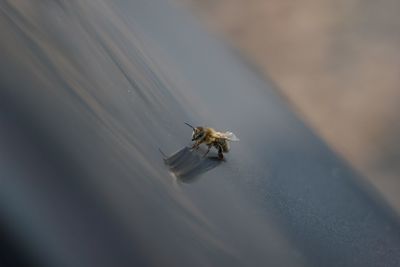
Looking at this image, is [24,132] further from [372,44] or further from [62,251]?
[372,44]

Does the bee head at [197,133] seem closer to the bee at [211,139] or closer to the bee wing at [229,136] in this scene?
the bee at [211,139]

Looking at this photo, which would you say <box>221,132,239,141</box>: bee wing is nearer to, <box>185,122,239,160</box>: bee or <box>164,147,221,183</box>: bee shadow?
<box>185,122,239,160</box>: bee

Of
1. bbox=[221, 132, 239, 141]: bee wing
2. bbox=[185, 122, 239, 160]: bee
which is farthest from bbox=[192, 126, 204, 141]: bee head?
bbox=[221, 132, 239, 141]: bee wing

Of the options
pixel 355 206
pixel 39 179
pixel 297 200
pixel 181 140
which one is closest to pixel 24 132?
pixel 39 179

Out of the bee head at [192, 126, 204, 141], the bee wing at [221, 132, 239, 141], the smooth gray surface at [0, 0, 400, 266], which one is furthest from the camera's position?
the bee wing at [221, 132, 239, 141]

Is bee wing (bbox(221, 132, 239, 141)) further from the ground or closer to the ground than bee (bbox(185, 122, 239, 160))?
further from the ground

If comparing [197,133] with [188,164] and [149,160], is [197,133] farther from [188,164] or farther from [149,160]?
[149,160]

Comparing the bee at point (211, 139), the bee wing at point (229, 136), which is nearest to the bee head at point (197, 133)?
the bee at point (211, 139)
